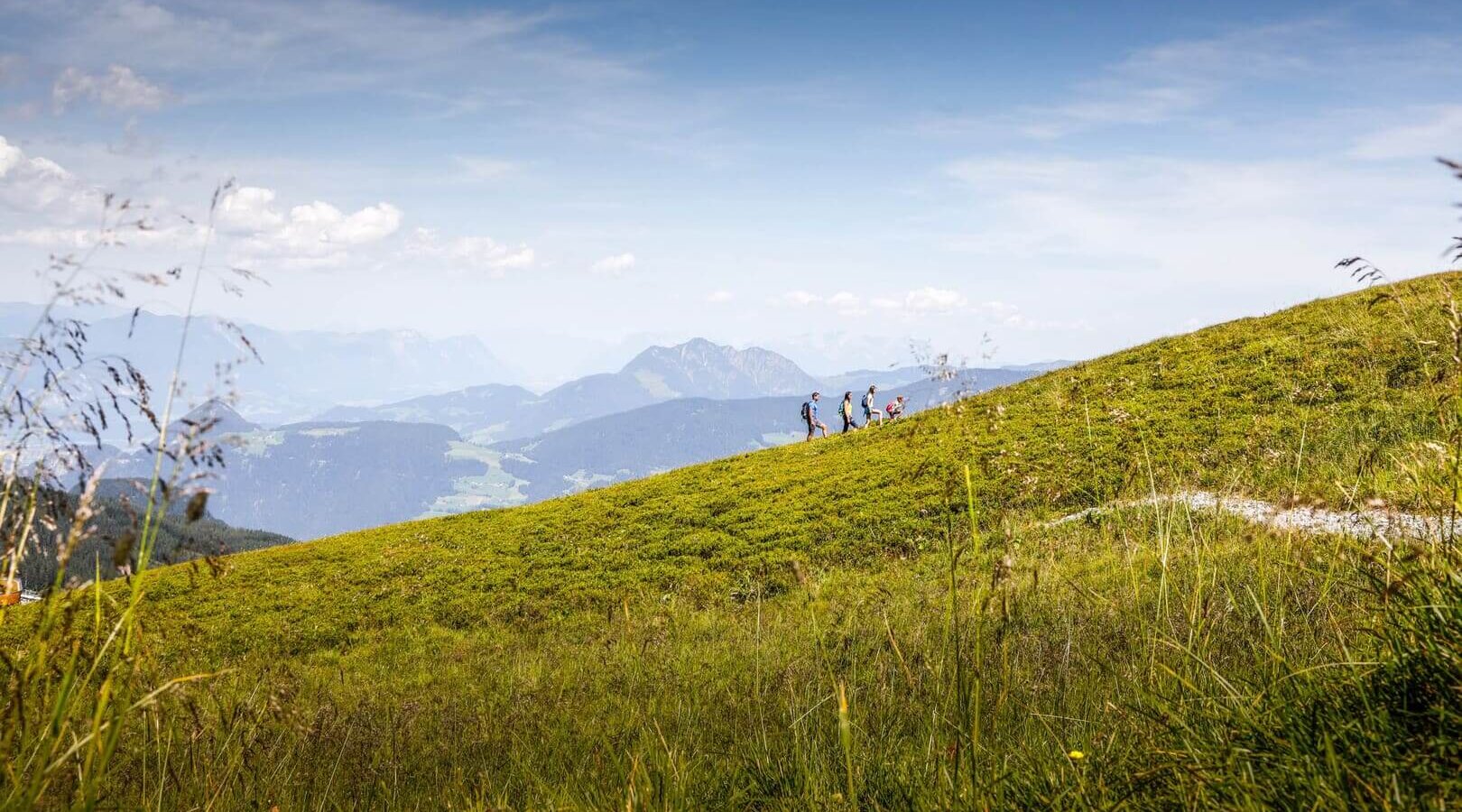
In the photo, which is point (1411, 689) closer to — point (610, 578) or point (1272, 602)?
point (1272, 602)

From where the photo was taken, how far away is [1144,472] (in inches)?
758

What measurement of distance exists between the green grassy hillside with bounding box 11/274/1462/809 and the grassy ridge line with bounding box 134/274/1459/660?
20 cm

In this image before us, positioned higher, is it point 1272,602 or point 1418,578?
point 1418,578

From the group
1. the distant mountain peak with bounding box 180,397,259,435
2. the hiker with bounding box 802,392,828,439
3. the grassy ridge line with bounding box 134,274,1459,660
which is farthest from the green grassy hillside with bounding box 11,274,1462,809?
the hiker with bounding box 802,392,828,439

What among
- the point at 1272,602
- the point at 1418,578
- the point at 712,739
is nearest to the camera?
the point at 1418,578

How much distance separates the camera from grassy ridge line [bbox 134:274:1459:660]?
20500mm

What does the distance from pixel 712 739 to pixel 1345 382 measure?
2561 cm

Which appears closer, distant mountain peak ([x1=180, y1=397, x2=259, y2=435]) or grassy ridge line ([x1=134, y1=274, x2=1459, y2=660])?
distant mountain peak ([x1=180, y1=397, x2=259, y2=435])

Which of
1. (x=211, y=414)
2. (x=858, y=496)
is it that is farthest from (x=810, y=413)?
(x=211, y=414)

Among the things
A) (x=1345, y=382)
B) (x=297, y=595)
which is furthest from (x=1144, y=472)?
(x=297, y=595)

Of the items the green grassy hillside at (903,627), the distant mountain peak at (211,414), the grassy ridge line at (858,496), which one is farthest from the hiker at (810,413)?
the distant mountain peak at (211,414)

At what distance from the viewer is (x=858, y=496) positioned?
2725 centimetres

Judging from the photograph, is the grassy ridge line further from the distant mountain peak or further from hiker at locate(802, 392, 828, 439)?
the distant mountain peak

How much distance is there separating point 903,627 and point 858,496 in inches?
656
